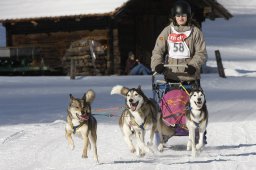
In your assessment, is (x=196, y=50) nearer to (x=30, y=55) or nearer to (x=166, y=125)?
(x=166, y=125)

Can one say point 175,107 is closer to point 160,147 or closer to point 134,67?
point 160,147

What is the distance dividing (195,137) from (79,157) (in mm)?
1745

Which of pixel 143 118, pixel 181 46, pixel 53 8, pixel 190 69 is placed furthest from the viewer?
pixel 53 8

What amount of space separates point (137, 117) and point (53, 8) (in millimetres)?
23518

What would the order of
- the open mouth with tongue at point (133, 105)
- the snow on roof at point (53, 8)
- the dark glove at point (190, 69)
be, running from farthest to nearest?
the snow on roof at point (53, 8), the dark glove at point (190, 69), the open mouth with tongue at point (133, 105)

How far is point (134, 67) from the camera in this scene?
96.4 feet

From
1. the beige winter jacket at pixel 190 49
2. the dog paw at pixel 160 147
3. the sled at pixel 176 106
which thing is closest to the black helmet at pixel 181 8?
the beige winter jacket at pixel 190 49

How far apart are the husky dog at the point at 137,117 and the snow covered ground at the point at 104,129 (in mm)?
200

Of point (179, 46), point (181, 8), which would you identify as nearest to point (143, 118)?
point (179, 46)

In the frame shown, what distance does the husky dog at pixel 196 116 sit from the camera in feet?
30.5

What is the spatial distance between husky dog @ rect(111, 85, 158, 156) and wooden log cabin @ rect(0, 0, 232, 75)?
1908cm

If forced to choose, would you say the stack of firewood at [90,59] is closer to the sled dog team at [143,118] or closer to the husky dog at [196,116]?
the sled dog team at [143,118]

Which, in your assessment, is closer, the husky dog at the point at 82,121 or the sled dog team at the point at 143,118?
the husky dog at the point at 82,121

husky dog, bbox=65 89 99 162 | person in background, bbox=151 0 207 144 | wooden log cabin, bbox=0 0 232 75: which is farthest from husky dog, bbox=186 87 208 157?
wooden log cabin, bbox=0 0 232 75
